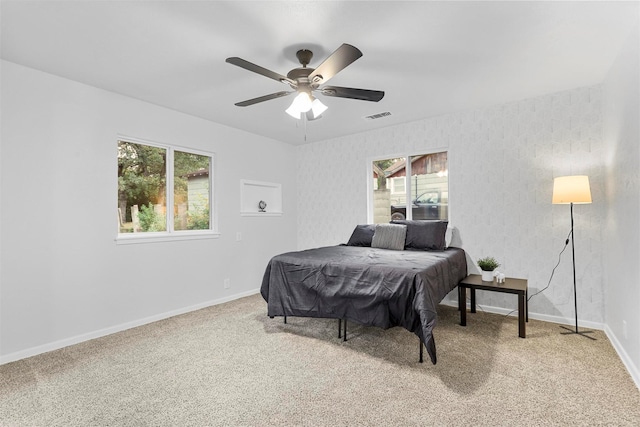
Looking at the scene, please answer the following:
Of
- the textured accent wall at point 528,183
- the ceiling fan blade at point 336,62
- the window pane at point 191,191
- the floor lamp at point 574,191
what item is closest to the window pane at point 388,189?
the textured accent wall at point 528,183

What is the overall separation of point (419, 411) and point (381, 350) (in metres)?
0.82

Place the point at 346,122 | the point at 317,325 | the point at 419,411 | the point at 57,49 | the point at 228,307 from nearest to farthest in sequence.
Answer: the point at 419,411 → the point at 57,49 → the point at 317,325 → the point at 228,307 → the point at 346,122

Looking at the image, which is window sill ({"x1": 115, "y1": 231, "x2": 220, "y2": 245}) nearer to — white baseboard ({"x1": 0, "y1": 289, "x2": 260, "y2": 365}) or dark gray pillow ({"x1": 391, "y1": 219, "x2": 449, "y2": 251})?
white baseboard ({"x1": 0, "y1": 289, "x2": 260, "y2": 365})

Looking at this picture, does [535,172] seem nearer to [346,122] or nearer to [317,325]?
[346,122]

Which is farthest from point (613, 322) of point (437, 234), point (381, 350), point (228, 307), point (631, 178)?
point (228, 307)

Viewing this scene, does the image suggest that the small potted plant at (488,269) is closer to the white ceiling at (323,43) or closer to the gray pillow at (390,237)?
the gray pillow at (390,237)

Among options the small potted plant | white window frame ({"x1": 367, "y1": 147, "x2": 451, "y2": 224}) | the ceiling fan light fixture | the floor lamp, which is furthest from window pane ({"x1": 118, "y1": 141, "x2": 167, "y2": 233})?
the floor lamp

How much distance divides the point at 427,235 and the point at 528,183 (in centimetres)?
122

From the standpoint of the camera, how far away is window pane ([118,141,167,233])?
3.47 meters

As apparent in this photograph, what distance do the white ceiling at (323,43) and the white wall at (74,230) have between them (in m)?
0.26

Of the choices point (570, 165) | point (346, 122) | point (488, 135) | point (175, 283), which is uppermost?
point (346, 122)

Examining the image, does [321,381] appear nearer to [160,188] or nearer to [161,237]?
[161,237]

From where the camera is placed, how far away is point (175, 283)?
3.81 metres

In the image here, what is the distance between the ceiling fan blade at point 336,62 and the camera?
192 cm
